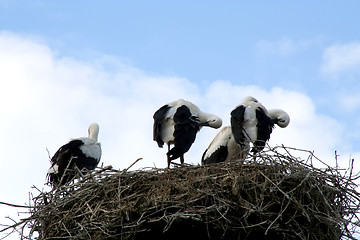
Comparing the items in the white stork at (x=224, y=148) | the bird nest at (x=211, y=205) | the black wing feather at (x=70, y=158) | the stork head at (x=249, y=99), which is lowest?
the bird nest at (x=211, y=205)

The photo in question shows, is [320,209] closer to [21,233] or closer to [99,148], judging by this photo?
[21,233]

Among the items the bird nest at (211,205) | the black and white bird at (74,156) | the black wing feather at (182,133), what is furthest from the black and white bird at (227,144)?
the bird nest at (211,205)

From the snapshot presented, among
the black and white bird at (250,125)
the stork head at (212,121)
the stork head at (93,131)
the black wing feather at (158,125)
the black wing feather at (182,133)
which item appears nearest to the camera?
the black and white bird at (250,125)

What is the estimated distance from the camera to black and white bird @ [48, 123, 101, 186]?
10086 millimetres

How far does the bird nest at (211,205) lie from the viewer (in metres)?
6.70

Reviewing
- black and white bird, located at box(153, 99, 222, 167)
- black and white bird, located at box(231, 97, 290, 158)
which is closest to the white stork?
black and white bird, located at box(153, 99, 222, 167)

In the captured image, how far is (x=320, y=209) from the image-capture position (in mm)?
6871

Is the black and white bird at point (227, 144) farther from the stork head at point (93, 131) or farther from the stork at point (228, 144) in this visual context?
the stork head at point (93, 131)

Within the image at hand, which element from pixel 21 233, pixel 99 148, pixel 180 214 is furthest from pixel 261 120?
pixel 21 233

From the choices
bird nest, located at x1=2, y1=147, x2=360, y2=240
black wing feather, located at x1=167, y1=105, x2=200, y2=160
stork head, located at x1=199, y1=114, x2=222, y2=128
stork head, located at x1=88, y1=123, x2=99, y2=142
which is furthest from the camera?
stork head, located at x1=88, y1=123, x2=99, y2=142

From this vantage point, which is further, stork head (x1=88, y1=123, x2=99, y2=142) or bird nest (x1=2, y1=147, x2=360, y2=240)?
stork head (x1=88, y1=123, x2=99, y2=142)

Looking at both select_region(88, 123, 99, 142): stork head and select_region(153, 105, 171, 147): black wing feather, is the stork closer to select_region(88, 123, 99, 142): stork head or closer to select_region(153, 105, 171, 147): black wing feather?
select_region(153, 105, 171, 147): black wing feather

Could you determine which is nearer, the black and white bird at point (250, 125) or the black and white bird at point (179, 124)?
the black and white bird at point (250, 125)

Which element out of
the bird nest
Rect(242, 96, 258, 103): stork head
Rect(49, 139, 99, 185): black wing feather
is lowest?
the bird nest
